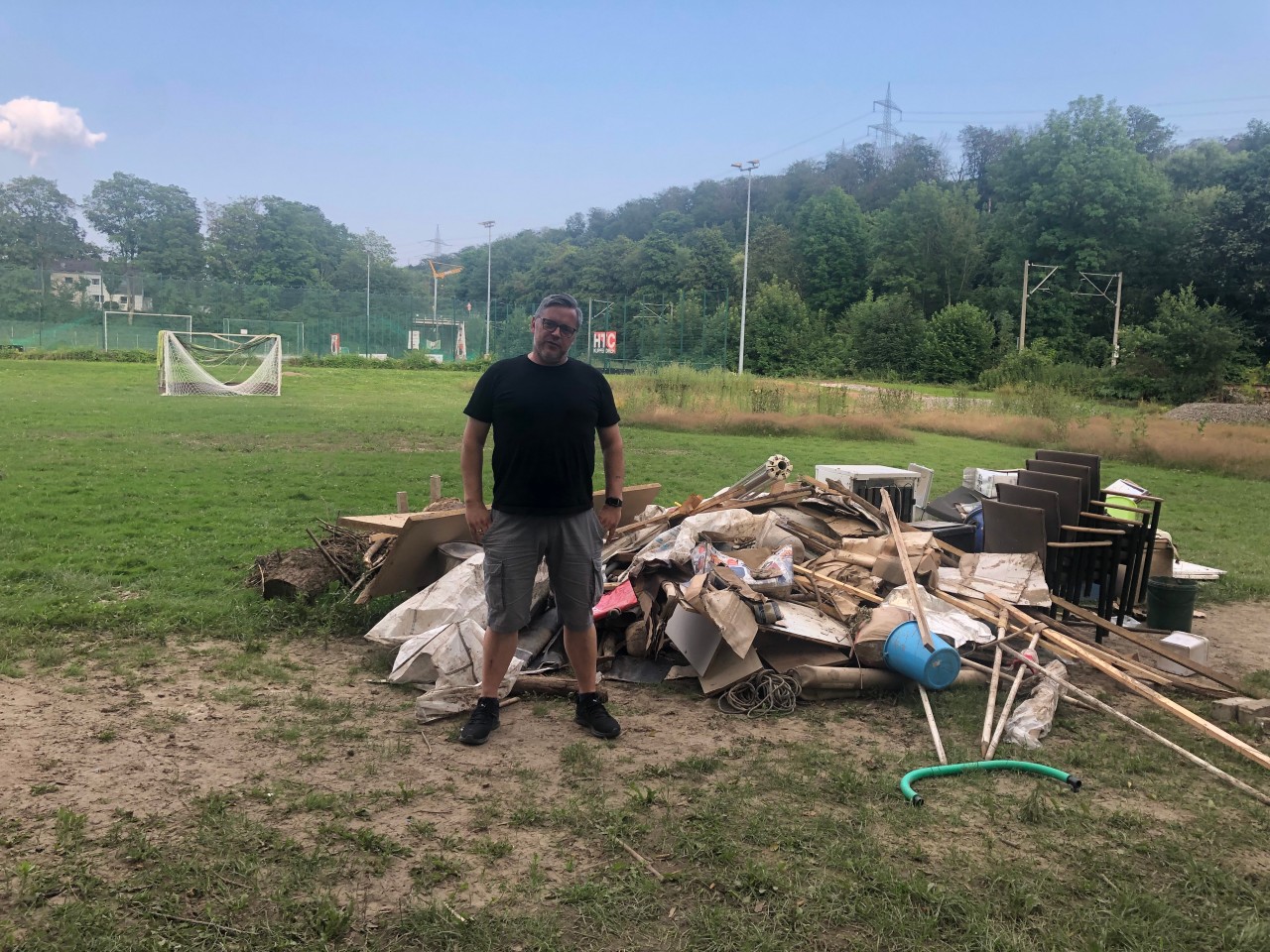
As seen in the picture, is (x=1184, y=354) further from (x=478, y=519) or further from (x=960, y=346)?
(x=478, y=519)

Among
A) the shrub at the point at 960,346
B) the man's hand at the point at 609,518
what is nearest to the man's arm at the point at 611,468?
the man's hand at the point at 609,518

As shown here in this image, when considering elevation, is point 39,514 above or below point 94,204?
below

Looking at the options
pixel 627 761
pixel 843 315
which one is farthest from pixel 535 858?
pixel 843 315

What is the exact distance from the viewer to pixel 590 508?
13.2ft

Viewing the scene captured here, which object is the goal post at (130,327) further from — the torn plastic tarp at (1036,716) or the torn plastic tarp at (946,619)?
the torn plastic tarp at (1036,716)

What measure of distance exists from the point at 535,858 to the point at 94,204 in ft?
303

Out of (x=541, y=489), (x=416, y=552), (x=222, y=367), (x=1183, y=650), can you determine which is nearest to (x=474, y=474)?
(x=541, y=489)

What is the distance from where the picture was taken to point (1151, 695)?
441cm

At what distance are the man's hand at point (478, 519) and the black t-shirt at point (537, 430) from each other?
0.14m

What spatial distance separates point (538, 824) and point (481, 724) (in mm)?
802

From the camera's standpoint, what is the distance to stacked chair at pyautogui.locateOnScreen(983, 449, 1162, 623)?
596 cm

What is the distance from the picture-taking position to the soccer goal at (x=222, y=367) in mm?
23406

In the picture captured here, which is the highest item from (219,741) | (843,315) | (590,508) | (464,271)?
(464,271)

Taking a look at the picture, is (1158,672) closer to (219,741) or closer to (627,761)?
(627,761)
